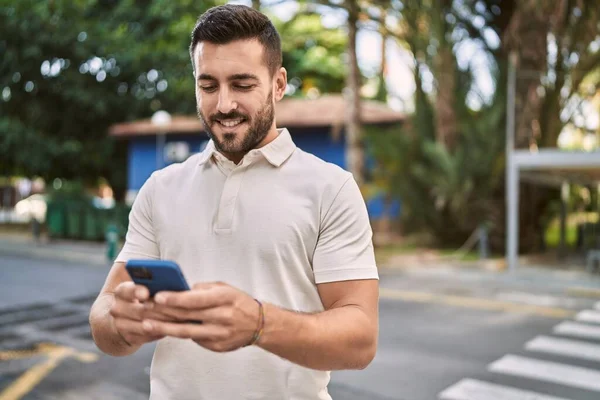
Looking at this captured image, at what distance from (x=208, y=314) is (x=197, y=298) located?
0.04 metres

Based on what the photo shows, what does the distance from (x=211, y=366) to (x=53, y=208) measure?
21277mm

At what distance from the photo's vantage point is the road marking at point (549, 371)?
20.1 feet

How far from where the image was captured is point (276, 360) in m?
1.68

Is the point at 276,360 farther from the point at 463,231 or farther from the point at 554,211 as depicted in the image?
the point at 554,211

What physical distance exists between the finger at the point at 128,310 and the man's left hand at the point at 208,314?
46 millimetres

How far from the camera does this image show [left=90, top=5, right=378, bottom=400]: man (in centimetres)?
162

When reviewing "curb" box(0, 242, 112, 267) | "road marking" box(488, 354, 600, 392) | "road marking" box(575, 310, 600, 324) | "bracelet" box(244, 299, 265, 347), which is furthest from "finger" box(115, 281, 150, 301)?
"curb" box(0, 242, 112, 267)

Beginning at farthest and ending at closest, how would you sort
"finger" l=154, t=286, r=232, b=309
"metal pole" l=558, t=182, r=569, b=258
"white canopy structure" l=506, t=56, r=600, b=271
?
"metal pole" l=558, t=182, r=569, b=258 < "white canopy structure" l=506, t=56, r=600, b=271 < "finger" l=154, t=286, r=232, b=309

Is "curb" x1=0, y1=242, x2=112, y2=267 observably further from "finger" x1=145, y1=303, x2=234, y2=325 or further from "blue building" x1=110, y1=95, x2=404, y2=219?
"finger" x1=145, y1=303, x2=234, y2=325

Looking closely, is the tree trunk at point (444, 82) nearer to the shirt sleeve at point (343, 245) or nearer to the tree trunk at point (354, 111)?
the tree trunk at point (354, 111)

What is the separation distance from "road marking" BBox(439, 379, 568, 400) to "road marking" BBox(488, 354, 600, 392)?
0.52 metres

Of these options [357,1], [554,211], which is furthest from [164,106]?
[554,211]

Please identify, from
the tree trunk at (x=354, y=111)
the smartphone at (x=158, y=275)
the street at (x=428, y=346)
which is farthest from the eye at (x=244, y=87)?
the tree trunk at (x=354, y=111)

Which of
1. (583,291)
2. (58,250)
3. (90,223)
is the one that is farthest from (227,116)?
(90,223)
